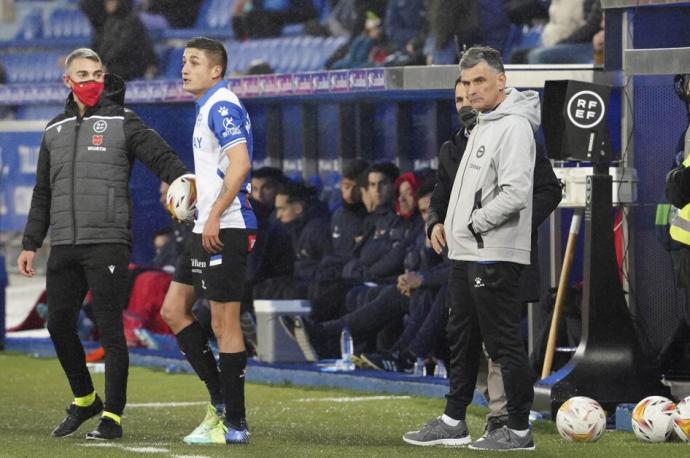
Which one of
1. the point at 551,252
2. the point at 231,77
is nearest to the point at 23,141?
the point at 231,77

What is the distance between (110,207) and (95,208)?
0.07m

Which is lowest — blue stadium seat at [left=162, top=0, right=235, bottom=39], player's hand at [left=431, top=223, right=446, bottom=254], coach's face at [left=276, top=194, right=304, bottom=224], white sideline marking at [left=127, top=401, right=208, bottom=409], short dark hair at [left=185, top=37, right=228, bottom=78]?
white sideline marking at [left=127, top=401, right=208, bottom=409]

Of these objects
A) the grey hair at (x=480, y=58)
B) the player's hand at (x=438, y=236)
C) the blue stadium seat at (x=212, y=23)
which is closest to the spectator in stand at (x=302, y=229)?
the blue stadium seat at (x=212, y=23)

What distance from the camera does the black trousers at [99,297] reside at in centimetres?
823

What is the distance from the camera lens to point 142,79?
17250 millimetres

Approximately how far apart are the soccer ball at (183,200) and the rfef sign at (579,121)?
2.38 metres

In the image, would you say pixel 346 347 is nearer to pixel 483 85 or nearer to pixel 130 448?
pixel 130 448

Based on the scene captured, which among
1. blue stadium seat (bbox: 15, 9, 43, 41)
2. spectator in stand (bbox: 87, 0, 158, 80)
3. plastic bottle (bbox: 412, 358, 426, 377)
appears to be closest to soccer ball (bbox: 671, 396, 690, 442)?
plastic bottle (bbox: 412, 358, 426, 377)

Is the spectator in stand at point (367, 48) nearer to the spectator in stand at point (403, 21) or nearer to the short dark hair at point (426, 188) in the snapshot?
the spectator in stand at point (403, 21)

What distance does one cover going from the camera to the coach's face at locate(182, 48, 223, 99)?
311 inches

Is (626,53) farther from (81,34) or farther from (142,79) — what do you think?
(81,34)

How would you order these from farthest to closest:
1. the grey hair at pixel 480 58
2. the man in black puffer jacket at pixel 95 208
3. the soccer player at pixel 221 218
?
1. the man in black puffer jacket at pixel 95 208
2. the soccer player at pixel 221 218
3. the grey hair at pixel 480 58

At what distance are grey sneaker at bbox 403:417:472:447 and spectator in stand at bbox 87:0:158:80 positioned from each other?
9.68 meters

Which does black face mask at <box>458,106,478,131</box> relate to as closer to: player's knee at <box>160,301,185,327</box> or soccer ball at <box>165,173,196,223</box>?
soccer ball at <box>165,173,196,223</box>
